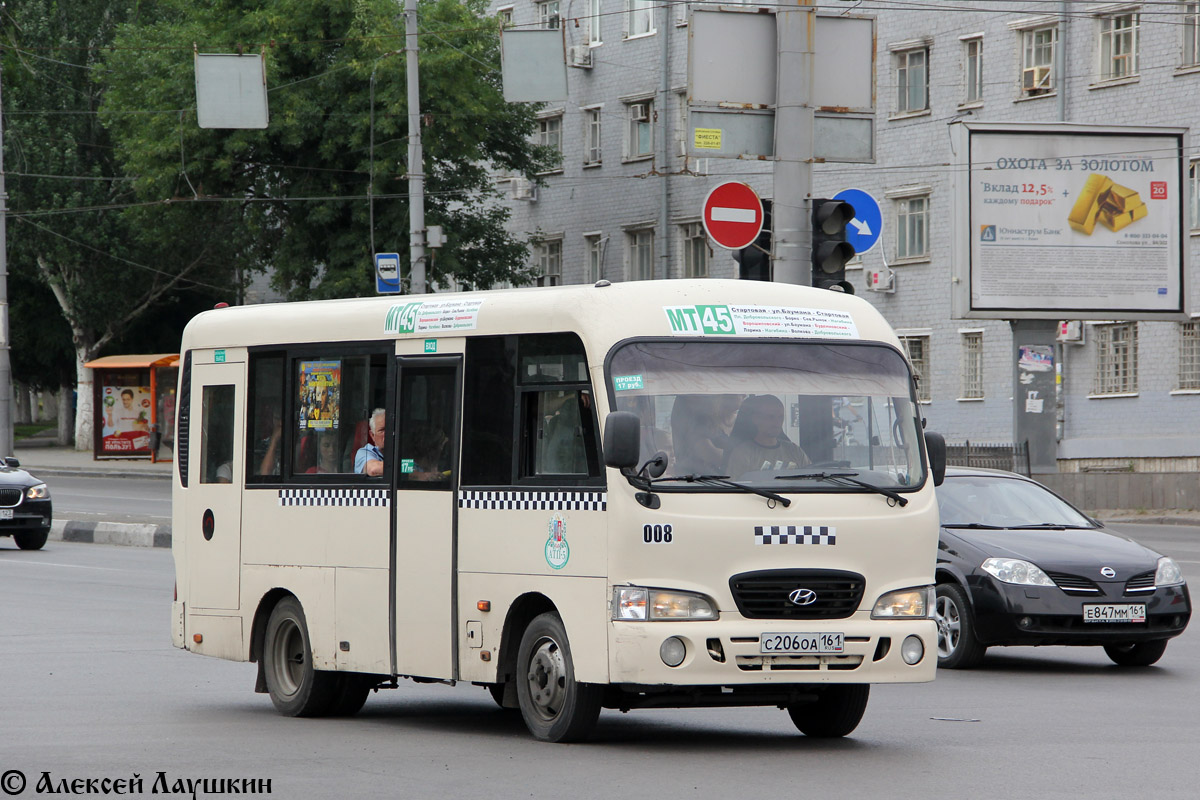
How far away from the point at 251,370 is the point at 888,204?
124 feet

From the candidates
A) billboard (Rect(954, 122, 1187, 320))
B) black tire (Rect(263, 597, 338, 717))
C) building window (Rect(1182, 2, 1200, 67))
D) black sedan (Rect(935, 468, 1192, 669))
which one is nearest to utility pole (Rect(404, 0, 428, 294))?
billboard (Rect(954, 122, 1187, 320))

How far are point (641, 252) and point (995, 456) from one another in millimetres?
19443

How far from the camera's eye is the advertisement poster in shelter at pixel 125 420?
178 feet

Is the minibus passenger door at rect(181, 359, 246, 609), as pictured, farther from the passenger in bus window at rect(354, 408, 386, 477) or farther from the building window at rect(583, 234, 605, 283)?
the building window at rect(583, 234, 605, 283)

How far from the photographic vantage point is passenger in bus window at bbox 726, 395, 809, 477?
945 cm

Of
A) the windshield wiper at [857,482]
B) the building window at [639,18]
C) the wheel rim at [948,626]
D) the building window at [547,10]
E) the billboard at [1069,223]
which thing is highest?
the building window at [547,10]

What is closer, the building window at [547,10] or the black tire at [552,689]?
the black tire at [552,689]

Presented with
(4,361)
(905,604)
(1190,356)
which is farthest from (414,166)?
(905,604)

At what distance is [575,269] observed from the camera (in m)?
56.9

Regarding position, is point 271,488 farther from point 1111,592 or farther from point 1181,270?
point 1181,270

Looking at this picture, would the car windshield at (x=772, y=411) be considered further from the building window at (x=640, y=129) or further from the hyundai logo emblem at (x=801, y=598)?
the building window at (x=640, y=129)

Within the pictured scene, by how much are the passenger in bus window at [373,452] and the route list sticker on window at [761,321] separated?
205cm

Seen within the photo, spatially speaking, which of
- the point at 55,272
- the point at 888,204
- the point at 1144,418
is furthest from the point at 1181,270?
the point at 55,272
